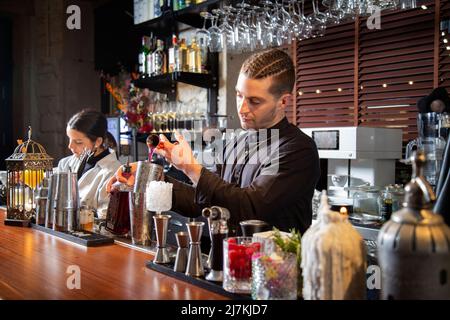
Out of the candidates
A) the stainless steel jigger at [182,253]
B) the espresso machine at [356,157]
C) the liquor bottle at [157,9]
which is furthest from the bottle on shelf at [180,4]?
the stainless steel jigger at [182,253]

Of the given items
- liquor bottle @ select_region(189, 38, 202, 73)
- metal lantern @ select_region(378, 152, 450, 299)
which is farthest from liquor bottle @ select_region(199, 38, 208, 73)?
metal lantern @ select_region(378, 152, 450, 299)

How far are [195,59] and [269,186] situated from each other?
2.69 meters

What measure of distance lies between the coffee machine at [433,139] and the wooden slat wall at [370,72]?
0.34 m

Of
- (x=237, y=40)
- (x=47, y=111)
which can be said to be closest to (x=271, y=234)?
(x=237, y=40)

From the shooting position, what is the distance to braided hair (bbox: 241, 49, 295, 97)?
1.83 m

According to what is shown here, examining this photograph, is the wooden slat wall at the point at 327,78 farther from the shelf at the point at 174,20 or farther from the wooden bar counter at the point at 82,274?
the wooden bar counter at the point at 82,274

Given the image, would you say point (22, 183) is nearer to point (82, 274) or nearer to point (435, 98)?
point (82, 274)

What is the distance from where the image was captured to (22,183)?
2338 mm

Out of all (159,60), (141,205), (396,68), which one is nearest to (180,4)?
(159,60)

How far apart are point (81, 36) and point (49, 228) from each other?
4018 millimetres

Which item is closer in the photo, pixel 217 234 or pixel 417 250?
pixel 417 250

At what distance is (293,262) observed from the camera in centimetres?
106

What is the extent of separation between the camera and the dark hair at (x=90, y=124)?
323 centimetres
